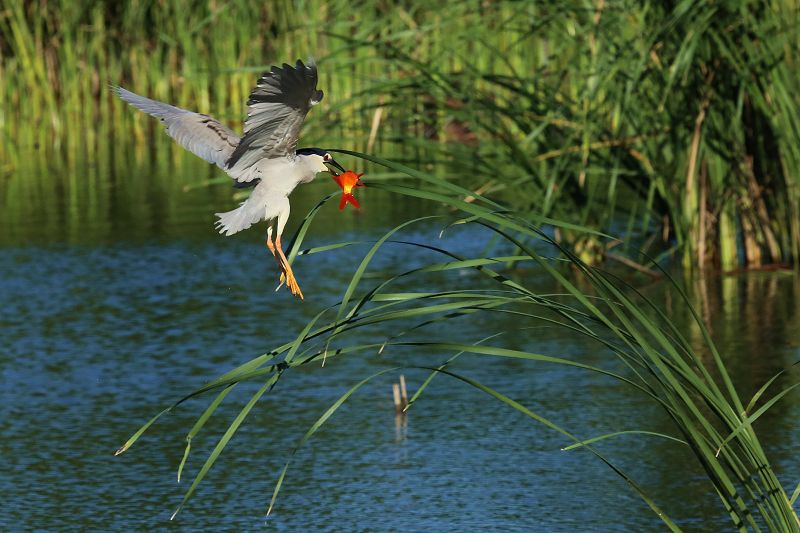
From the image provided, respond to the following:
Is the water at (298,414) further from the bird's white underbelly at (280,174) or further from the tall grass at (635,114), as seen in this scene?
the bird's white underbelly at (280,174)

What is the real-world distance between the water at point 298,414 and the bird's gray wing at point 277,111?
5.43ft

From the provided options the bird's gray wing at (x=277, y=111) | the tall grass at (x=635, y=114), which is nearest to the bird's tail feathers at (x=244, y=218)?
the bird's gray wing at (x=277, y=111)

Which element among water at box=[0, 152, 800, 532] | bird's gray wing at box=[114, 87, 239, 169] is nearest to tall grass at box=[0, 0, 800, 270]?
water at box=[0, 152, 800, 532]

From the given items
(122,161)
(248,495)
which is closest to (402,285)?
(248,495)

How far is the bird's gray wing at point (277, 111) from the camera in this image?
3.10 m

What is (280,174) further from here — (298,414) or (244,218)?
(298,414)

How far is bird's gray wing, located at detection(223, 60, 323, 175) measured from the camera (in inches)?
122

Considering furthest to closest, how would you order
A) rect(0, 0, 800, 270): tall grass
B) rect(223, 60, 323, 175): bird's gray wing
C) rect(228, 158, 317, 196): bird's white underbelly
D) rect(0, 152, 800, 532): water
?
rect(0, 0, 800, 270): tall grass, rect(0, 152, 800, 532): water, rect(228, 158, 317, 196): bird's white underbelly, rect(223, 60, 323, 175): bird's gray wing

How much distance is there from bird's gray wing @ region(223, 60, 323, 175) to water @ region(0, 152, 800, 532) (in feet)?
5.43

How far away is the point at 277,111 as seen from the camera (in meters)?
3.24

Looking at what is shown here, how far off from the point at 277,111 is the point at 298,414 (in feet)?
9.16

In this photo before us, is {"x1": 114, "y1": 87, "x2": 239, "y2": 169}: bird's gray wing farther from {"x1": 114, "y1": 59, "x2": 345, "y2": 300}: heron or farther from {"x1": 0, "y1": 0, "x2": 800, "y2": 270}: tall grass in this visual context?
{"x1": 0, "y1": 0, "x2": 800, "y2": 270}: tall grass

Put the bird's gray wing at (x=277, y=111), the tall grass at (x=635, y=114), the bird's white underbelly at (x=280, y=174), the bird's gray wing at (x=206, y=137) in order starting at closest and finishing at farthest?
the bird's gray wing at (x=277, y=111)
the bird's white underbelly at (x=280, y=174)
the bird's gray wing at (x=206, y=137)
the tall grass at (x=635, y=114)

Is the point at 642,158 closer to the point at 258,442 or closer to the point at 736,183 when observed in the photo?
the point at 736,183
